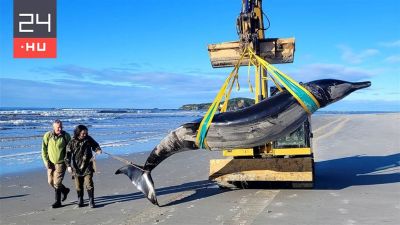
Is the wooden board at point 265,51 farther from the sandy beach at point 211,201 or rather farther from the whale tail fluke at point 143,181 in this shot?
the whale tail fluke at point 143,181

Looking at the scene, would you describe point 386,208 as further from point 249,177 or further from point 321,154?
point 321,154

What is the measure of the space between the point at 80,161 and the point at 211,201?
2732 millimetres

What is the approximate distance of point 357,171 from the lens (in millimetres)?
12203

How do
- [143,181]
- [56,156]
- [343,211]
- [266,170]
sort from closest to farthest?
1. [343,211]
2. [143,181]
3. [56,156]
4. [266,170]

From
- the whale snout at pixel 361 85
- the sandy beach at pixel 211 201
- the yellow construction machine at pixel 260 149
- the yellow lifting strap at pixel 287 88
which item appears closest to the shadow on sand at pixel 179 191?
the sandy beach at pixel 211 201

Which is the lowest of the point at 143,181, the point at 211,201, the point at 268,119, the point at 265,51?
the point at 211,201

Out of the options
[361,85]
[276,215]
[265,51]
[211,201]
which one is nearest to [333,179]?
[211,201]

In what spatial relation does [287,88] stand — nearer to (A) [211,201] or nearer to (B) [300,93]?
(B) [300,93]

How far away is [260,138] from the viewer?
7.30 meters

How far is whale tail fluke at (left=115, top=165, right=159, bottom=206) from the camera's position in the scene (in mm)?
8344

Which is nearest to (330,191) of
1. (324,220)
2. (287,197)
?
(287,197)

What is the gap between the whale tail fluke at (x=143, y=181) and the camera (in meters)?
8.34

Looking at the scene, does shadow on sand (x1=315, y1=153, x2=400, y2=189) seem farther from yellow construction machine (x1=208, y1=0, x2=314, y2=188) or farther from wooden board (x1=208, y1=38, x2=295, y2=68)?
wooden board (x1=208, y1=38, x2=295, y2=68)

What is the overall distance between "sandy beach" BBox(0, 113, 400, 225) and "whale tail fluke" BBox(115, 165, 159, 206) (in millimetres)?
268
